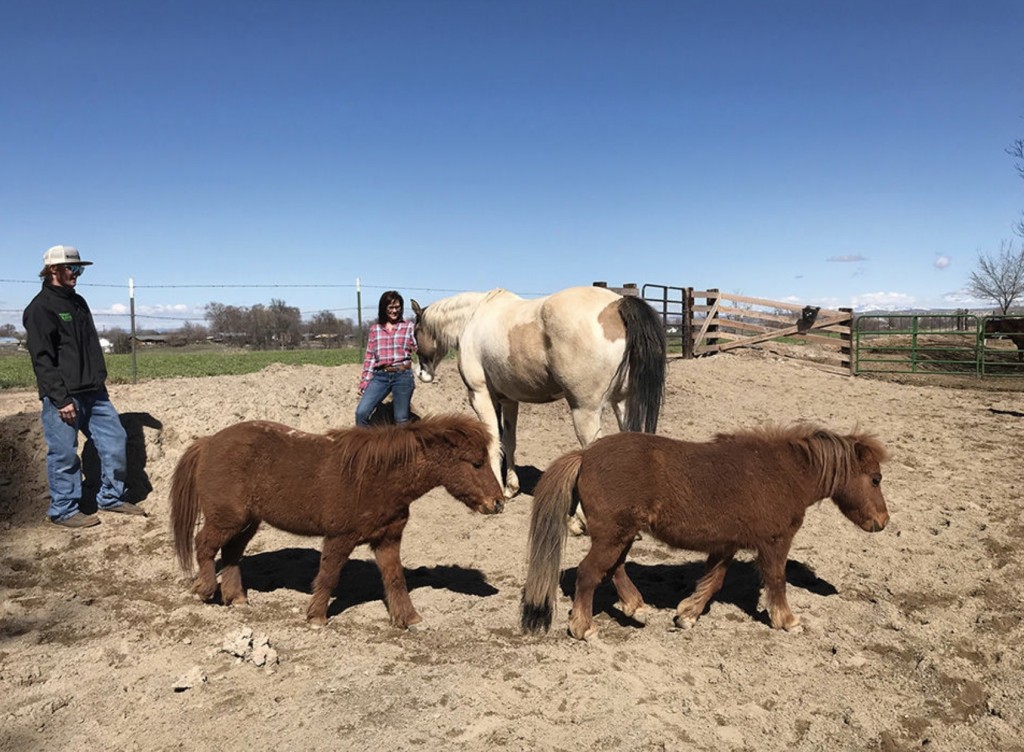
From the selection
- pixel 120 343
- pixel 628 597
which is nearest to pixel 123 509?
pixel 628 597

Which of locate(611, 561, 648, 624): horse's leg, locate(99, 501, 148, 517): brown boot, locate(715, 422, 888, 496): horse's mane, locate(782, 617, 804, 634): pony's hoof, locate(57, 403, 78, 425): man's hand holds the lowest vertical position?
locate(782, 617, 804, 634): pony's hoof

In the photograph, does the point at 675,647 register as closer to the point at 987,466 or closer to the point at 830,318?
the point at 987,466

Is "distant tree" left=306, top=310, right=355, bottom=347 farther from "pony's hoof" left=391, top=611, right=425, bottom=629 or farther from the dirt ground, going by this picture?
"pony's hoof" left=391, top=611, right=425, bottom=629

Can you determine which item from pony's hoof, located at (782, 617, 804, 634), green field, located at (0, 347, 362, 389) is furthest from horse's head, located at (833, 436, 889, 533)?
green field, located at (0, 347, 362, 389)

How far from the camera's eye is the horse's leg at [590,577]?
13.0ft

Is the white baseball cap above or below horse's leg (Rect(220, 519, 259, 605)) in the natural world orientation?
above

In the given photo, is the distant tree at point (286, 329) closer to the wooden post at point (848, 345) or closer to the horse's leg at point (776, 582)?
the wooden post at point (848, 345)

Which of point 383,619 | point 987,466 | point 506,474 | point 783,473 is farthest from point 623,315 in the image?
point 987,466

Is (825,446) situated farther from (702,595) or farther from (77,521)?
(77,521)

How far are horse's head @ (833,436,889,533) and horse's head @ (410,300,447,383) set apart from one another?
15.8 feet

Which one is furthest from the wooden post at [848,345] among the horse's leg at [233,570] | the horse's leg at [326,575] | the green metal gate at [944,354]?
the horse's leg at [233,570]

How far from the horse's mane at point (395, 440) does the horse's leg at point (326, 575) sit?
1.43 feet

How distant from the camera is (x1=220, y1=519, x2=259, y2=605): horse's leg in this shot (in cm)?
449

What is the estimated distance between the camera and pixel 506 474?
7445 mm
